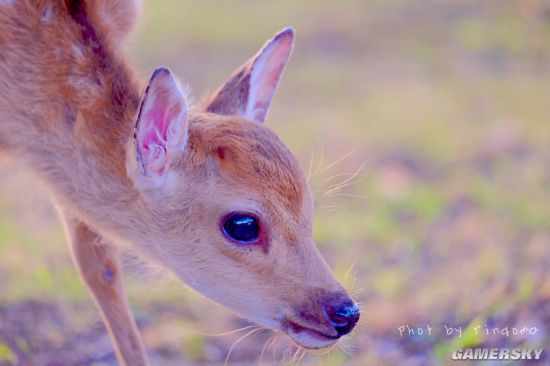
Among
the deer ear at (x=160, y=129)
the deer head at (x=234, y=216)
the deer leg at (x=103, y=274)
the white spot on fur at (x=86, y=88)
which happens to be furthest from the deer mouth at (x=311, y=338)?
the white spot on fur at (x=86, y=88)

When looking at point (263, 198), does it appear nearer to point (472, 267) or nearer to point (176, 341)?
point (176, 341)

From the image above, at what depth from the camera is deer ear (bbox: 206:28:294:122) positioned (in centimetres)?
525

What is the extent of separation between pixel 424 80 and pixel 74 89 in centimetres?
1012

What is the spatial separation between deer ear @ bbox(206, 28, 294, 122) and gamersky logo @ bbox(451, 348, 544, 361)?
71.7 inches

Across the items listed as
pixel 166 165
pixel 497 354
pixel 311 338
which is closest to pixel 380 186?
pixel 497 354

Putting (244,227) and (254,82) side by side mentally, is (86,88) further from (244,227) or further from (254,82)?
(244,227)

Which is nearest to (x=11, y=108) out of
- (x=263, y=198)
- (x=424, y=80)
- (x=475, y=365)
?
(x=263, y=198)

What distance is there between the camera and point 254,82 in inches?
208

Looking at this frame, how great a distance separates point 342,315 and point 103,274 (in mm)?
1823

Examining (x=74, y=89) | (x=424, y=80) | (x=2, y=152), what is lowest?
(x=424, y=80)

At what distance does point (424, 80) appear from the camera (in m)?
14.5

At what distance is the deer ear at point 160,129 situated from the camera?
14.7 ft

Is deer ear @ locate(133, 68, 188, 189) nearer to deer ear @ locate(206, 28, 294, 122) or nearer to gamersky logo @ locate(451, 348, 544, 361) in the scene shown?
deer ear @ locate(206, 28, 294, 122)

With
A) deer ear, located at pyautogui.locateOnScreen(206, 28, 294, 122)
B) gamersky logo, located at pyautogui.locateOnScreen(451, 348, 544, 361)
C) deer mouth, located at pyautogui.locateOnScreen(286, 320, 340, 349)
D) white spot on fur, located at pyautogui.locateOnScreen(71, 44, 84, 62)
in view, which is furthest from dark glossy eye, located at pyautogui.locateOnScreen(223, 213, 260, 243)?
gamersky logo, located at pyautogui.locateOnScreen(451, 348, 544, 361)
